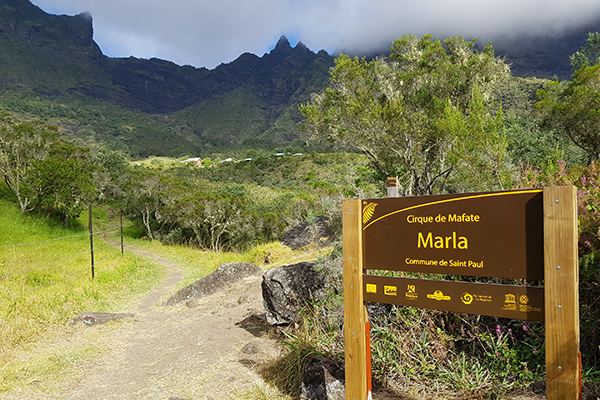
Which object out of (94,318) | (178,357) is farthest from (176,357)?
(94,318)

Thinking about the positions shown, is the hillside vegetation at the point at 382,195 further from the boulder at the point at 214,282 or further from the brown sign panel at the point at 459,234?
the boulder at the point at 214,282

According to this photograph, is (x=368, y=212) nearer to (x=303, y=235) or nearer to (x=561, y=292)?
(x=561, y=292)

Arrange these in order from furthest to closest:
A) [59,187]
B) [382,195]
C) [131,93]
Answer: [131,93], [59,187], [382,195]

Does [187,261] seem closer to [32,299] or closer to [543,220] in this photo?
[32,299]

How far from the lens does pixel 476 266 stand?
2.18 meters

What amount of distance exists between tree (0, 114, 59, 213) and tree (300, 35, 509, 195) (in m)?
18.7

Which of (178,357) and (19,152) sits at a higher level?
(19,152)

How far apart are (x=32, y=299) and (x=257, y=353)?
4.44 meters

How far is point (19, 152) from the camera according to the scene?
2303 cm

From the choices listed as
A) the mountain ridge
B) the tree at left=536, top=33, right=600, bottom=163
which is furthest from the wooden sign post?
the mountain ridge

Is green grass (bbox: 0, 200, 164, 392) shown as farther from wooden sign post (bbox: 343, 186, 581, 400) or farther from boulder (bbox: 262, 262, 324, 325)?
wooden sign post (bbox: 343, 186, 581, 400)

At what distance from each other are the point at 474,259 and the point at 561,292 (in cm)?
45

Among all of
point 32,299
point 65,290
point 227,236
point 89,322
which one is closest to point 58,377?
point 89,322

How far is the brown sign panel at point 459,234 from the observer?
203 cm
